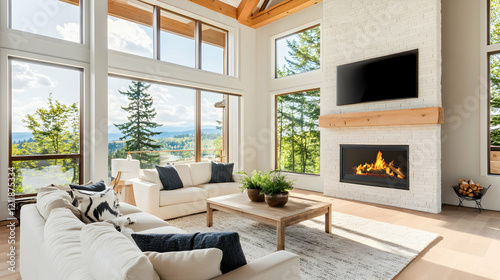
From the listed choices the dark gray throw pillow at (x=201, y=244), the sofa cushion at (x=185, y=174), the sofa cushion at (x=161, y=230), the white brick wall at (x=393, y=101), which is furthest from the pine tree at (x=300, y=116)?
the dark gray throw pillow at (x=201, y=244)

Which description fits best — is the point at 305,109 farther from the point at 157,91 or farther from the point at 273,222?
the point at 273,222

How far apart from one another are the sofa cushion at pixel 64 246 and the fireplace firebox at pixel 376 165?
476 cm

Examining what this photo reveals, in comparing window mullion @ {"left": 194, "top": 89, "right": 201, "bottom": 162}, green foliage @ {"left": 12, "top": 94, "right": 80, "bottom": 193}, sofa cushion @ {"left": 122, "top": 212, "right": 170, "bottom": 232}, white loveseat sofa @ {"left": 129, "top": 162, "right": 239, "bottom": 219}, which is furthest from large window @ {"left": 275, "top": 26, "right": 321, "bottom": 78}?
sofa cushion @ {"left": 122, "top": 212, "right": 170, "bottom": 232}

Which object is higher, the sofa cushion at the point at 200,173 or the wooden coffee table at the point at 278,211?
the sofa cushion at the point at 200,173

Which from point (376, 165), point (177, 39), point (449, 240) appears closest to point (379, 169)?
point (376, 165)

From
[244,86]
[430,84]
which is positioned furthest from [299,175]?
[430,84]

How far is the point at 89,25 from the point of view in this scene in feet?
15.1

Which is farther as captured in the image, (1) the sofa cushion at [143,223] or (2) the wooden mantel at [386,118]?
(2) the wooden mantel at [386,118]

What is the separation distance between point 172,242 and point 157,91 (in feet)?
16.9

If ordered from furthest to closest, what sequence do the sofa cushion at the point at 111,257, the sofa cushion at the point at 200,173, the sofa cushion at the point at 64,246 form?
the sofa cushion at the point at 200,173 < the sofa cushion at the point at 64,246 < the sofa cushion at the point at 111,257

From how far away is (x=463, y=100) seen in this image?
181 inches

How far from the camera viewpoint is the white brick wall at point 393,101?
14.6ft

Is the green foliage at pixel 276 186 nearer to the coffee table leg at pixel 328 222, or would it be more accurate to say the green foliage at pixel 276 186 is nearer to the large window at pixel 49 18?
the coffee table leg at pixel 328 222

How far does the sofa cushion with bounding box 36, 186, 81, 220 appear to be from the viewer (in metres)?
1.96
